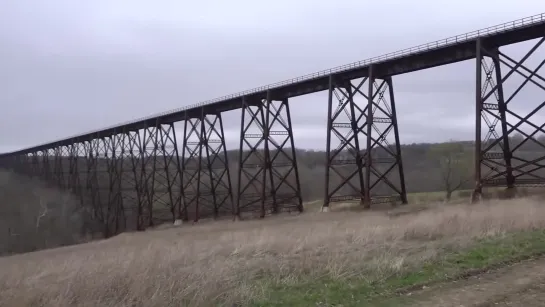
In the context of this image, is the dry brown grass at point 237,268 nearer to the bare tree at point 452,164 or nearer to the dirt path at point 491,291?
the dirt path at point 491,291

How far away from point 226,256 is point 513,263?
3777 mm

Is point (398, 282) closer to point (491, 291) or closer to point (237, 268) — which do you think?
point (491, 291)

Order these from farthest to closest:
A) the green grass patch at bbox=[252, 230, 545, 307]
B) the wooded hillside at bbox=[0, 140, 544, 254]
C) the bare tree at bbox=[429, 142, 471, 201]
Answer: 1. the wooded hillside at bbox=[0, 140, 544, 254]
2. the bare tree at bbox=[429, 142, 471, 201]
3. the green grass patch at bbox=[252, 230, 545, 307]

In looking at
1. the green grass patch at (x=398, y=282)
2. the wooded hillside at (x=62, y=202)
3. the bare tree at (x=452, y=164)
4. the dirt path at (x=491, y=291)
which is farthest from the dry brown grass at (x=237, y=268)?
the wooded hillside at (x=62, y=202)

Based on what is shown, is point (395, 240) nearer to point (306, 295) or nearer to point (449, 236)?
point (449, 236)

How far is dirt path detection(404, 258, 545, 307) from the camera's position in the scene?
4.42m

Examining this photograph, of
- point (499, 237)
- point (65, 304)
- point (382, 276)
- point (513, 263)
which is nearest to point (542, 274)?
point (513, 263)

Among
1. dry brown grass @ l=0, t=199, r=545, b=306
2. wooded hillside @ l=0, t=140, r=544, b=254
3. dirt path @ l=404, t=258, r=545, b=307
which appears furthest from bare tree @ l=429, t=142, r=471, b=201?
dirt path @ l=404, t=258, r=545, b=307

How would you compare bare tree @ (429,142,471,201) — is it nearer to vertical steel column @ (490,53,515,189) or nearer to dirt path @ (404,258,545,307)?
vertical steel column @ (490,53,515,189)

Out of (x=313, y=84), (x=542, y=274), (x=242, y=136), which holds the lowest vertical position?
(x=542, y=274)

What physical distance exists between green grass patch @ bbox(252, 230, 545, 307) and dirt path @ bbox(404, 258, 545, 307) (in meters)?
0.20

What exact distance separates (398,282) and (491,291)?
2.95 feet

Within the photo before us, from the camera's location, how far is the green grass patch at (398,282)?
474 centimetres

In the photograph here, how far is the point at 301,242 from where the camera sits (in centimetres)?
827
